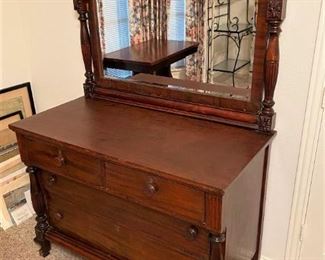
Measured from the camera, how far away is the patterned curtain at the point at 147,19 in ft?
5.05

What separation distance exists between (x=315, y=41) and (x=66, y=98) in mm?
1378

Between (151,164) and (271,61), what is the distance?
563 millimetres

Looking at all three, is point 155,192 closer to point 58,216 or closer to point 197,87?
point 197,87

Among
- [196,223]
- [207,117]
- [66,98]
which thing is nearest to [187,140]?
[207,117]

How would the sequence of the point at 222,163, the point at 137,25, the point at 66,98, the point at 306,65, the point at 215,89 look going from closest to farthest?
the point at 222,163, the point at 306,65, the point at 215,89, the point at 137,25, the point at 66,98

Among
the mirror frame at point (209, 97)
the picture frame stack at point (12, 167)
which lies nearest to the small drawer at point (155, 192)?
the mirror frame at point (209, 97)

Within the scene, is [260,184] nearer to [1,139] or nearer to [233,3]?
[233,3]

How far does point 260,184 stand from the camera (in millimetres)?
1508

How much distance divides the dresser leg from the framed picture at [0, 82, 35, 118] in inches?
25.3

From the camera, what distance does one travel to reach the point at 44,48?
6.88 ft

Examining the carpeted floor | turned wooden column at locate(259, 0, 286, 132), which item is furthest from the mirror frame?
the carpeted floor

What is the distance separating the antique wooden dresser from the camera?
3.98 feet

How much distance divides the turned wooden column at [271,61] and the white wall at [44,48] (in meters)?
1.03

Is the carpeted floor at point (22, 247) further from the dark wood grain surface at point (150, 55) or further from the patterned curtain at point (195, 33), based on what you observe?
the patterned curtain at point (195, 33)
